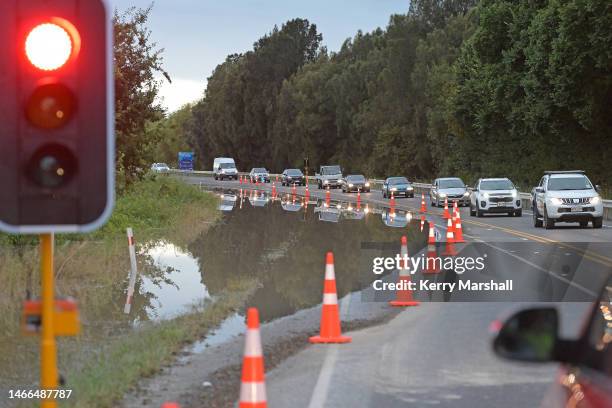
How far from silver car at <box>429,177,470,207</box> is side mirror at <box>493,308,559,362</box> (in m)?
50.2

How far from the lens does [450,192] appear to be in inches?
2159

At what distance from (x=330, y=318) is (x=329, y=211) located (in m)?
38.2

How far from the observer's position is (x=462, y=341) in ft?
44.2

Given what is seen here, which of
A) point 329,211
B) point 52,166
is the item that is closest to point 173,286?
point 52,166

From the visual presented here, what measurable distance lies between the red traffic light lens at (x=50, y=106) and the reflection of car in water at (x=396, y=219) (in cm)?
3330

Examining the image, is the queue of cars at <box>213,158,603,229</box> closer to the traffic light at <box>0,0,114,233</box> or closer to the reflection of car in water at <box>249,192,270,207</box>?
the reflection of car in water at <box>249,192,270,207</box>

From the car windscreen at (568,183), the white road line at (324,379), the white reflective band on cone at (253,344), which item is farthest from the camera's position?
Result: the car windscreen at (568,183)

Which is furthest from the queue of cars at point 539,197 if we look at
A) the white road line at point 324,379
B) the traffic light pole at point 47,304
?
the traffic light pole at point 47,304

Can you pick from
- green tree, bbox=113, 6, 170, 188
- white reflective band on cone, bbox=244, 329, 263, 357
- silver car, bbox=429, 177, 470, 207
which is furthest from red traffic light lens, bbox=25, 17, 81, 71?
silver car, bbox=429, 177, 470, 207

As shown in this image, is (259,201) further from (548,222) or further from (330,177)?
(548,222)

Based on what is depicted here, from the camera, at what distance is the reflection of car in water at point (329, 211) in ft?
150

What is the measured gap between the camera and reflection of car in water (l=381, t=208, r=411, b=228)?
40.2 metres

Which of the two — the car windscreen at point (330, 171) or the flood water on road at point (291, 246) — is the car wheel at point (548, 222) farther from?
the car windscreen at point (330, 171)

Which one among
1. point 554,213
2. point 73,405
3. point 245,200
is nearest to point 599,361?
point 73,405
